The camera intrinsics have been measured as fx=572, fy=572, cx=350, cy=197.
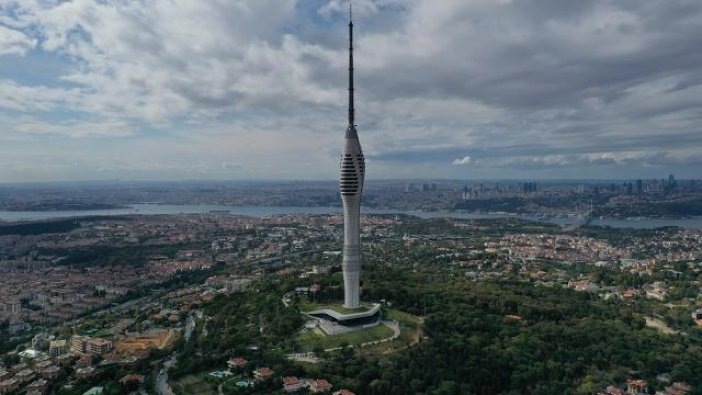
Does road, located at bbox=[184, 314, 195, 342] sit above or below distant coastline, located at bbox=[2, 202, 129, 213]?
below

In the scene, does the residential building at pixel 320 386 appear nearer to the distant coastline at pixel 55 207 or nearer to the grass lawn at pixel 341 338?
the grass lawn at pixel 341 338

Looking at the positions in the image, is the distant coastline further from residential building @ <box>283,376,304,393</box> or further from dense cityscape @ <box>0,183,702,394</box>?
residential building @ <box>283,376,304,393</box>

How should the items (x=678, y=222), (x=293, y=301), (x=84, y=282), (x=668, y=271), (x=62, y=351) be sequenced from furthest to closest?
(x=678, y=222)
(x=84, y=282)
(x=668, y=271)
(x=293, y=301)
(x=62, y=351)

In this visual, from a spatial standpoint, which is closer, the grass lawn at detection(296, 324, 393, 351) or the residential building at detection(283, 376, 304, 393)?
the residential building at detection(283, 376, 304, 393)

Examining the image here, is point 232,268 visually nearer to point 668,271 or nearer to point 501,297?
point 501,297

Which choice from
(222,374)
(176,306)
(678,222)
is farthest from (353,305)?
(678,222)

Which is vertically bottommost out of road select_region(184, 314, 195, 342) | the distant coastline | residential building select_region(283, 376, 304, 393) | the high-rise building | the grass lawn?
road select_region(184, 314, 195, 342)

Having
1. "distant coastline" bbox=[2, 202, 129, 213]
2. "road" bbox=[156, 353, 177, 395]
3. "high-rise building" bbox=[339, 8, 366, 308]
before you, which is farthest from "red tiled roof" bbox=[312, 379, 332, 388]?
"distant coastline" bbox=[2, 202, 129, 213]
